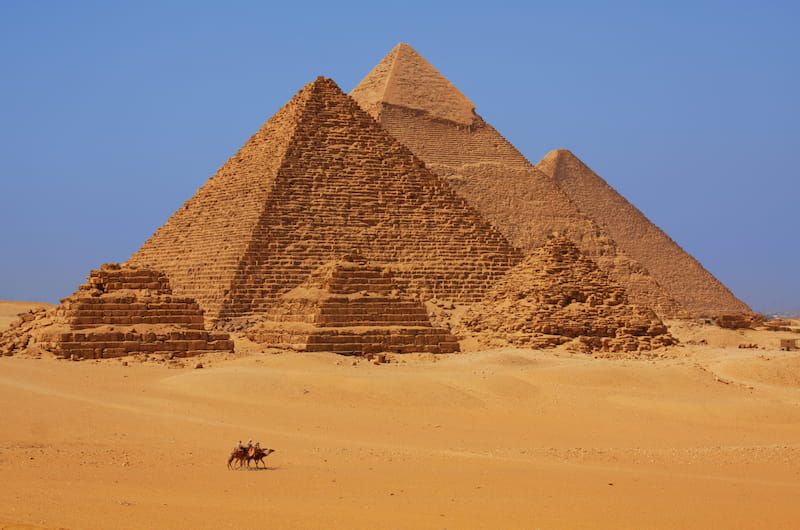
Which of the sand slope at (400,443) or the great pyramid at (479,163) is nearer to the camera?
the sand slope at (400,443)

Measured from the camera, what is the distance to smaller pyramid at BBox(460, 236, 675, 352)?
29.9m

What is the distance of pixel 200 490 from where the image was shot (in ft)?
37.8

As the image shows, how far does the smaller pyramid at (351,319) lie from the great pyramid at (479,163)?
1664 inches

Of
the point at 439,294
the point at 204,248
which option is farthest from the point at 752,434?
the point at 204,248

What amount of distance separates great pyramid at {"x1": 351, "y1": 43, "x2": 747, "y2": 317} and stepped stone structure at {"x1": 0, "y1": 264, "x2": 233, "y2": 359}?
46.4 m

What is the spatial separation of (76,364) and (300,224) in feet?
83.2

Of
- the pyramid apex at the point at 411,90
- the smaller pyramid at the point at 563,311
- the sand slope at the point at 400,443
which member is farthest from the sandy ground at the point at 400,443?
the pyramid apex at the point at 411,90

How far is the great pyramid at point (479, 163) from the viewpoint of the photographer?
70.6 metres

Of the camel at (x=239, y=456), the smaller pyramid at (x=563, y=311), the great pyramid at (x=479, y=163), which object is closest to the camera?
the camel at (x=239, y=456)

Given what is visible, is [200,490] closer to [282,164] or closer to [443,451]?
[443,451]

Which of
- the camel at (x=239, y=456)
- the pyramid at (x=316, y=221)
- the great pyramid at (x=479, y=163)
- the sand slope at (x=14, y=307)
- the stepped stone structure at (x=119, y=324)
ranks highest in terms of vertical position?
the great pyramid at (x=479, y=163)

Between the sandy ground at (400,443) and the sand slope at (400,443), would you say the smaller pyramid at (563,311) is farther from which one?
the sand slope at (400,443)

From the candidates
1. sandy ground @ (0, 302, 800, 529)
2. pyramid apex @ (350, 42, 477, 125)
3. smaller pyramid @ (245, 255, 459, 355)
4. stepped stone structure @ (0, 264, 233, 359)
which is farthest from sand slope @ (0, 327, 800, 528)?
pyramid apex @ (350, 42, 477, 125)

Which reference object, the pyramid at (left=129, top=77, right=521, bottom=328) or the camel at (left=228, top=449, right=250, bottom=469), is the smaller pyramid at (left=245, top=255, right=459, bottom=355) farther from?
the pyramid at (left=129, top=77, right=521, bottom=328)
